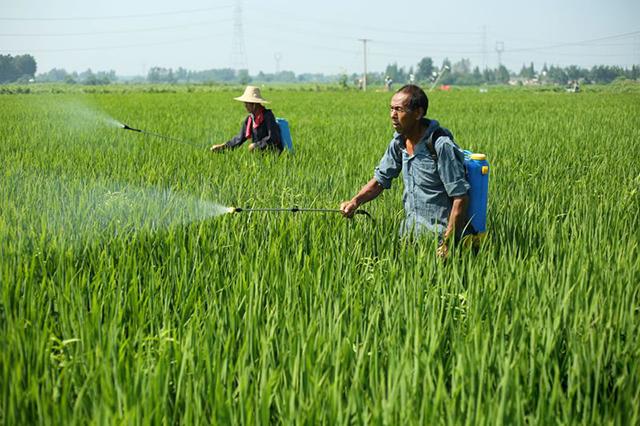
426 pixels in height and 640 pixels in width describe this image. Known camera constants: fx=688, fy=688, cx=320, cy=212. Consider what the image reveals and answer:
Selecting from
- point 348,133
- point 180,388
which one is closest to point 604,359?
point 180,388

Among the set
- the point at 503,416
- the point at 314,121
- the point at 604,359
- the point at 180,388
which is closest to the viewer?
the point at 503,416

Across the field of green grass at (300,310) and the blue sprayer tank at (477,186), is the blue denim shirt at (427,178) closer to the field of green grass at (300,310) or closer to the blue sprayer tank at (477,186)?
the blue sprayer tank at (477,186)

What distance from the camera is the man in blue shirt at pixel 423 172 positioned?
11.1 ft

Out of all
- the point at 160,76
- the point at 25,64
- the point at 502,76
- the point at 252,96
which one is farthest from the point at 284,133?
the point at 160,76

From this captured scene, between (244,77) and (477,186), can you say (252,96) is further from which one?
(244,77)

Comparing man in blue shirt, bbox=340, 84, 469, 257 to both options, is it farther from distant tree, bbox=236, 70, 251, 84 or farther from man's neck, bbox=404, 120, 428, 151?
distant tree, bbox=236, 70, 251, 84

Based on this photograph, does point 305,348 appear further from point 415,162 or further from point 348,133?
point 348,133

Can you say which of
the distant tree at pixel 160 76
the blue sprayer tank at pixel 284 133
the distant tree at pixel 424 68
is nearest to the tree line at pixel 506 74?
the distant tree at pixel 424 68

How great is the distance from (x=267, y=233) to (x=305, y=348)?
6.74 feet

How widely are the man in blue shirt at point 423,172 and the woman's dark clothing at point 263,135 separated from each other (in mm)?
3210

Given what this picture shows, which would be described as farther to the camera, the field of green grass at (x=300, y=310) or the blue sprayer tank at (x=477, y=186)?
the blue sprayer tank at (x=477, y=186)

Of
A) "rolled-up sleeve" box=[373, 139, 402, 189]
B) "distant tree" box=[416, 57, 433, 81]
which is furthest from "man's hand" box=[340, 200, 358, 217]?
"distant tree" box=[416, 57, 433, 81]

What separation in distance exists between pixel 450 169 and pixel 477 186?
21cm

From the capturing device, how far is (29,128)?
412 inches
